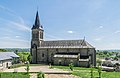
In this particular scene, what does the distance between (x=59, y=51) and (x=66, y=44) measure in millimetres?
3177

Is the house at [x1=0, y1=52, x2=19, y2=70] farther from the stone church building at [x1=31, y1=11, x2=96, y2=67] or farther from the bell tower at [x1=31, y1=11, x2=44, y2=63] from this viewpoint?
the stone church building at [x1=31, y1=11, x2=96, y2=67]

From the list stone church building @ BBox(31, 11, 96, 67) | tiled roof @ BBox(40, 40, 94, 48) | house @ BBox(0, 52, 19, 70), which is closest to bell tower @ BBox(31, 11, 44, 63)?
stone church building @ BBox(31, 11, 96, 67)

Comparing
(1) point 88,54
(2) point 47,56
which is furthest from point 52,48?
(1) point 88,54

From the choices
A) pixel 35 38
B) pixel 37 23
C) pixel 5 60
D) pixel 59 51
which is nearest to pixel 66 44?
pixel 59 51

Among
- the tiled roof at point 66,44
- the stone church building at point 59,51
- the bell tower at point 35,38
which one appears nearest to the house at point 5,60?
the bell tower at point 35,38

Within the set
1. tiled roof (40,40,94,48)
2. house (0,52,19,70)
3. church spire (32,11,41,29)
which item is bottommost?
house (0,52,19,70)

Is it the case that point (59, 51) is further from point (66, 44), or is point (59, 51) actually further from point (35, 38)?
point (35, 38)

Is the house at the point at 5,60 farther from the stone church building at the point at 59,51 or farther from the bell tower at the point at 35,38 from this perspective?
the stone church building at the point at 59,51

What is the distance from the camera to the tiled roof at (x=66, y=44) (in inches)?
1878

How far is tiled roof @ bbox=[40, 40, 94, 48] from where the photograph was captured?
156 ft

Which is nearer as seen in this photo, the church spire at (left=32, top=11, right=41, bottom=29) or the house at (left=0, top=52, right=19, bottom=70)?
the house at (left=0, top=52, right=19, bottom=70)

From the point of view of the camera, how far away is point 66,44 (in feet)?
164

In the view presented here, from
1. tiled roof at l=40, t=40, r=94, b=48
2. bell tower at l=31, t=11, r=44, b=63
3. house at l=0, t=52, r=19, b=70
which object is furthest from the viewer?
bell tower at l=31, t=11, r=44, b=63

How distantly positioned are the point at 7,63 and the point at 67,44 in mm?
19005
